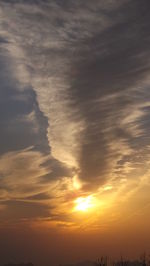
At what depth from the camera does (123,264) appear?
196250 mm

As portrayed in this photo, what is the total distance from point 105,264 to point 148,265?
24.9 metres

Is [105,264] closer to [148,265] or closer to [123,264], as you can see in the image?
[123,264]

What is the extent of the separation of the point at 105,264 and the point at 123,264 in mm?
10464

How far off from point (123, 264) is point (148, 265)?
14455 mm

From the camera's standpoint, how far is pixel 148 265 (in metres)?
198

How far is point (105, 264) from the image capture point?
19412 centimetres

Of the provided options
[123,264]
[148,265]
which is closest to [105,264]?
[123,264]
